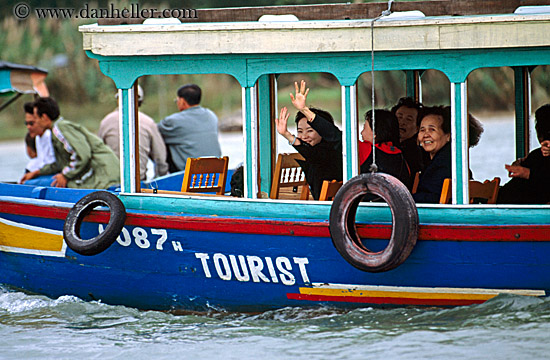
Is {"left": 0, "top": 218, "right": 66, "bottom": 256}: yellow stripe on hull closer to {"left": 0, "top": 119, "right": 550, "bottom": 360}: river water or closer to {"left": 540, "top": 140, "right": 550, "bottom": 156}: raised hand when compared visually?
{"left": 0, "top": 119, "right": 550, "bottom": 360}: river water

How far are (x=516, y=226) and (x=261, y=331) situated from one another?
1.82 m

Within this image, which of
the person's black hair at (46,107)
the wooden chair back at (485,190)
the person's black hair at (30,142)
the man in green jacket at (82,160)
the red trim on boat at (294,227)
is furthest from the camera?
the person's black hair at (30,142)

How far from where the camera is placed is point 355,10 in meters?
6.50

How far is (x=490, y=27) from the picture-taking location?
5586mm

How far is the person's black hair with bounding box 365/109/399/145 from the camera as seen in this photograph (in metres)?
6.38

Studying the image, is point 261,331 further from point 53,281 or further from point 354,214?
point 53,281

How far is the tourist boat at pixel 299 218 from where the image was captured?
18.3ft

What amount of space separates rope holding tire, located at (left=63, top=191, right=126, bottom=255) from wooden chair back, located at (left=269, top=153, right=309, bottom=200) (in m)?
1.15

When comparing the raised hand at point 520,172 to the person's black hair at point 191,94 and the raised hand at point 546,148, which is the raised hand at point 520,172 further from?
the person's black hair at point 191,94

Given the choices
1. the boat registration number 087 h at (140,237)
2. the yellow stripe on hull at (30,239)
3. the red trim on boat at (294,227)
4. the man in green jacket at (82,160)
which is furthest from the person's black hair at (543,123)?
the man in green jacket at (82,160)

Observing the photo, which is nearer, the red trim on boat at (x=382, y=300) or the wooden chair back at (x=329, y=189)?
the red trim on boat at (x=382, y=300)

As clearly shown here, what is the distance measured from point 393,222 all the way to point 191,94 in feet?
14.6

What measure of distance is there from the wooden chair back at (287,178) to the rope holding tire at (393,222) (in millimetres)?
900

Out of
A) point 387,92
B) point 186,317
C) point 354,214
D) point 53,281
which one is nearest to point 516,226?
point 354,214
